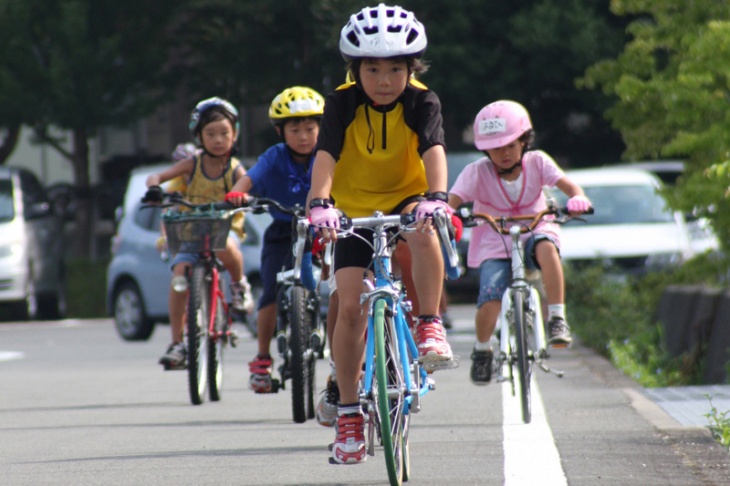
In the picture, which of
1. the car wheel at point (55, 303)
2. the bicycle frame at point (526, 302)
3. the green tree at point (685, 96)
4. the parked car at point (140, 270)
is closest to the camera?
the bicycle frame at point (526, 302)

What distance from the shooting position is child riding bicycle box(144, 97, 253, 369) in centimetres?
1069

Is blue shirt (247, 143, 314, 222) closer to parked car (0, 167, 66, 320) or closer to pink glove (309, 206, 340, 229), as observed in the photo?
pink glove (309, 206, 340, 229)

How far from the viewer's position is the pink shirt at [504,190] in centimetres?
900

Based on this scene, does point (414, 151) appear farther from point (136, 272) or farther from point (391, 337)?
point (136, 272)

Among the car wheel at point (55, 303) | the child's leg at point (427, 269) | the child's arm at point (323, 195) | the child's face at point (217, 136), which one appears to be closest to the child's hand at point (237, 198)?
the child's face at point (217, 136)

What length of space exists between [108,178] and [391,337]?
3072 cm

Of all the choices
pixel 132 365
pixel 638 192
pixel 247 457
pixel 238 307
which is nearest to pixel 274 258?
pixel 238 307

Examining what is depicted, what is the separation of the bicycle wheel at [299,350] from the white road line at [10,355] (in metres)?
7.42

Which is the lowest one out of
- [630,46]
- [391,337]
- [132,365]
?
[132,365]

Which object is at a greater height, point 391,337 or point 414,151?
point 414,151

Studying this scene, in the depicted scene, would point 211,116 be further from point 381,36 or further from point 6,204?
point 6,204

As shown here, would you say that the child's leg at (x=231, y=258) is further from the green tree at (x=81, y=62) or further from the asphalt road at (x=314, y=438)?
the green tree at (x=81, y=62)

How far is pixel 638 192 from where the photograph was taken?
64.8 feet

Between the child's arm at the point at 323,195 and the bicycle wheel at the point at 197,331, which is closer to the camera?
the child's arm at the point at 323,195
